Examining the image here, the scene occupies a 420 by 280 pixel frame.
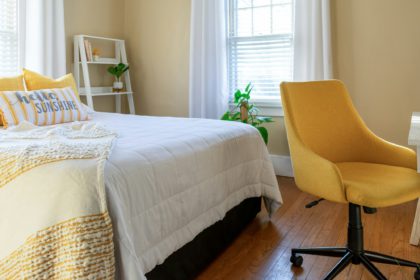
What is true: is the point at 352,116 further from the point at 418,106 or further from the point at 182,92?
the point at 182,92

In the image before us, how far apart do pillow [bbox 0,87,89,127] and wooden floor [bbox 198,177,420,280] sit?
1353 mm

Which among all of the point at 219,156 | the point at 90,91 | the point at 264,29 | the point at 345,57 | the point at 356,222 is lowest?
the point at 356,222

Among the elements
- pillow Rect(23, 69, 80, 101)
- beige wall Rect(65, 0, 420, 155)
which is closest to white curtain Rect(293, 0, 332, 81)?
beige wall Rect(65, 0, 420, 155)

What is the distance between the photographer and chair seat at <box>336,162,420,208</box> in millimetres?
1592

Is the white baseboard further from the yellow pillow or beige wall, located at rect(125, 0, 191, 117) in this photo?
the yellow pillow

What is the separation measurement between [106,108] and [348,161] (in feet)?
10.0

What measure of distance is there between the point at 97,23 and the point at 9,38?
104 centimetres

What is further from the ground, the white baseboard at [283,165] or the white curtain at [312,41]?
the white curtain at [312,41]

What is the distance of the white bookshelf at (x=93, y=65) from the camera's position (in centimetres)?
→ 383

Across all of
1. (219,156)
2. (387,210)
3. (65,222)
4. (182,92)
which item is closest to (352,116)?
(219,156)

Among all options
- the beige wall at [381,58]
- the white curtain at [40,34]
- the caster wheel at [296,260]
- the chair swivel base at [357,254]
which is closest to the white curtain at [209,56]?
the beige wall at [381,58]

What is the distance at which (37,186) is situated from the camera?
1.24 m

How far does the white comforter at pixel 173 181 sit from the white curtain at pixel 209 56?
4.53 ft

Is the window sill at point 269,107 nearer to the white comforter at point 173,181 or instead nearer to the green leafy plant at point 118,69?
the white comforter at point 173,181
